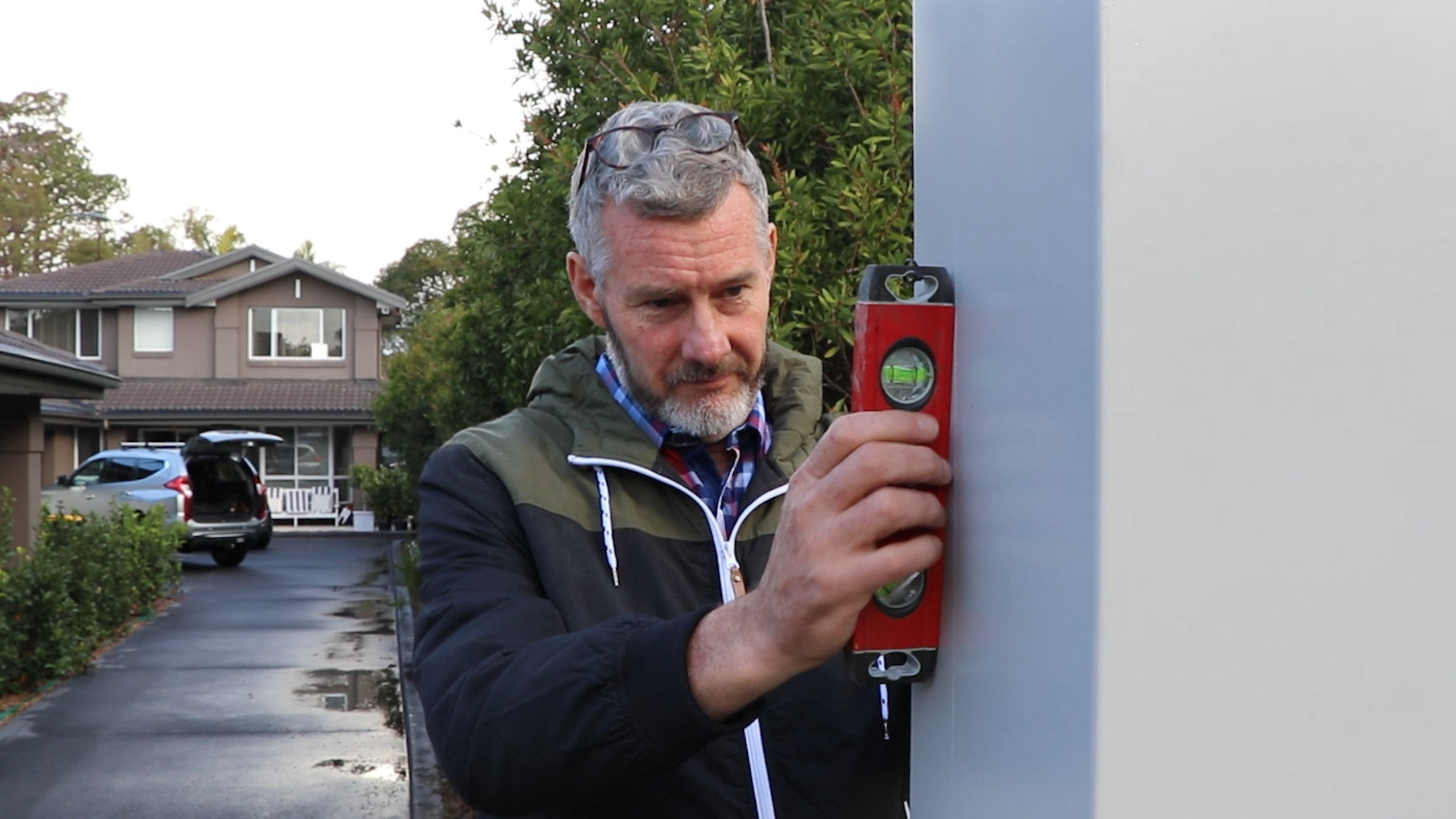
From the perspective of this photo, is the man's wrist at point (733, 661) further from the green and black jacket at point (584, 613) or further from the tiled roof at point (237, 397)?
Result: the tiled roof at point (237, 397)

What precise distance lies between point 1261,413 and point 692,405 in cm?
129

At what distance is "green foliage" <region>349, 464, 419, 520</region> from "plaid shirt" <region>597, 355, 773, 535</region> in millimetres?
33241

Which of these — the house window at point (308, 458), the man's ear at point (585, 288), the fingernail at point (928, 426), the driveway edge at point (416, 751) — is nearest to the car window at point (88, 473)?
the driveway edge at point (416, 751)

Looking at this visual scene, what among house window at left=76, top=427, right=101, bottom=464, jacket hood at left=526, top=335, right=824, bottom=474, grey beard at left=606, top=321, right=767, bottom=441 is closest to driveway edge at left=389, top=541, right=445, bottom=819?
jacket hood at left=526, top=335, right=824, bottom=474

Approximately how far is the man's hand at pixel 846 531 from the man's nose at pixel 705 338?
82 cm

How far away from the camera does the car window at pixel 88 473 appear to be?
25875mm

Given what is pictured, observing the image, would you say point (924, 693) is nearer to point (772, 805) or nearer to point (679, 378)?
point (772, 805)

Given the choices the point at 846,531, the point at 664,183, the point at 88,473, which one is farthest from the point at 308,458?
the point at 846,531

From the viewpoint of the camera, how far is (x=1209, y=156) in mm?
797

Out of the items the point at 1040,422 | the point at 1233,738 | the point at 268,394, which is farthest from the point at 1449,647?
the point at 268,394

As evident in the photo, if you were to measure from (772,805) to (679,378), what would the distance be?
593mm

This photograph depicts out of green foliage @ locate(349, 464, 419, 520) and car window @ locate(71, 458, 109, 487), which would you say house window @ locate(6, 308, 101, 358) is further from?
car window @ locate(71, 458, 109, 487)

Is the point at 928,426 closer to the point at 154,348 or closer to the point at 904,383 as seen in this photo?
the point at 904,383

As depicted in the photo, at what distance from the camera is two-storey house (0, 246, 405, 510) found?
39656 millimetres
